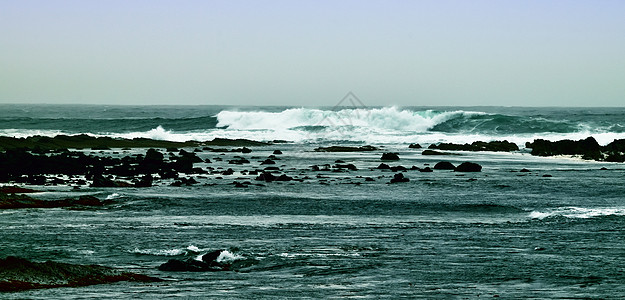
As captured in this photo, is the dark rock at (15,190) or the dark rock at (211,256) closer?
the dark rock at (211,256)

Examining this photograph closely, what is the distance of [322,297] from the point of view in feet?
45.3

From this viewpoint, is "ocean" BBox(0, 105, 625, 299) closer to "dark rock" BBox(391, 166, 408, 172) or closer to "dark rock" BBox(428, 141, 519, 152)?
"dark rock" BBox(391, 166, 408, 172)

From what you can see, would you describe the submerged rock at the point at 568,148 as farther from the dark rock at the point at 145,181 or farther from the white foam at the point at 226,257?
the white foam at the point at 226,257

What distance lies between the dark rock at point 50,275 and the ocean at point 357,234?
1.83ft

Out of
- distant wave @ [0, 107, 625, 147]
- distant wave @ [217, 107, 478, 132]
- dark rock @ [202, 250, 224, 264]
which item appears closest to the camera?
dark rock @ [202, 250, 224, 264]

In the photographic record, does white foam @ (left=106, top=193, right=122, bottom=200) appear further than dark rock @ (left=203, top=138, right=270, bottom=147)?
No

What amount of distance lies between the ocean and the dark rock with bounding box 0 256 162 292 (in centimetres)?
56

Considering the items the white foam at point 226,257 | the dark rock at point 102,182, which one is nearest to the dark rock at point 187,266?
the white foam at point 226,257

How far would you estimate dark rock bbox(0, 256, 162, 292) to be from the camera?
14133mm

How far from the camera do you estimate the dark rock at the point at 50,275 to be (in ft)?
46.4

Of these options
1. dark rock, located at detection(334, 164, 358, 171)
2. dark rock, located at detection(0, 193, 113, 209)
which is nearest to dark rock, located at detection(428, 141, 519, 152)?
dark rock, located at detection(334, 164, 358, 171)

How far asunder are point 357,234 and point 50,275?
8.98m

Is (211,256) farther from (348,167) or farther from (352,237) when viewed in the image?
(348,167)

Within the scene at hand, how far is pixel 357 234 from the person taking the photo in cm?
2186
